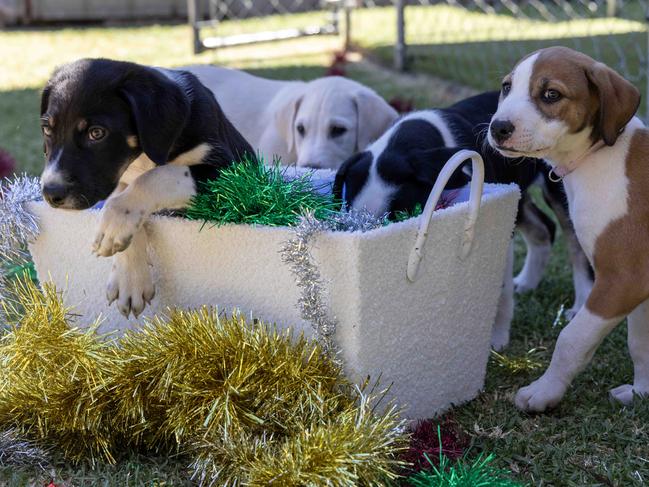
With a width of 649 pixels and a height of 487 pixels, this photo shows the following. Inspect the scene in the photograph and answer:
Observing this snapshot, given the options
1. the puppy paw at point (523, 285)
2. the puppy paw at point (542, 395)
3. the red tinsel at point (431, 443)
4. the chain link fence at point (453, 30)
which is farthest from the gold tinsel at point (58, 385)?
the chain link fence at point (453, 30)

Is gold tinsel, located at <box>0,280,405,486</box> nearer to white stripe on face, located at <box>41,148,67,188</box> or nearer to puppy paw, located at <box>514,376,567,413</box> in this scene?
white stripe on face, located at <box>41,148,67,188</box>

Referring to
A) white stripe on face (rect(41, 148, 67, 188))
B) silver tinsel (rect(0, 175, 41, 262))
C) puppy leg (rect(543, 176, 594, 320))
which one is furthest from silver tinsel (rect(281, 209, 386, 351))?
puppy leg (rect(543, 176, 594, 320))

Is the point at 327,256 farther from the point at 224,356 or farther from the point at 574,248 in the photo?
the point at 574,248

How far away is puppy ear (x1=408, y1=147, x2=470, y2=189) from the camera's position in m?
3.12

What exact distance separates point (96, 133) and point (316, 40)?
8288mm

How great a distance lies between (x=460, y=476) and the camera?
2336 millimetres

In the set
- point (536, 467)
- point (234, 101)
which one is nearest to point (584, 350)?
point (536, 467)

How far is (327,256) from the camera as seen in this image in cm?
247

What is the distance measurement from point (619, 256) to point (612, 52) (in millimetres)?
6113

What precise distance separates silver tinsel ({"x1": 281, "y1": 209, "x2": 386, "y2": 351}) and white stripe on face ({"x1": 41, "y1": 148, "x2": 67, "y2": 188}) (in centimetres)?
67

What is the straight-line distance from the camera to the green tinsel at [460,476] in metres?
2.29

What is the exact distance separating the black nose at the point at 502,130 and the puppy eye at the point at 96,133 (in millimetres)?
1215

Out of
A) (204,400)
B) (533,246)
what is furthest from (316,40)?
(204,400)

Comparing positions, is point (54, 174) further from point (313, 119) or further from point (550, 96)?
point (313, 119)
